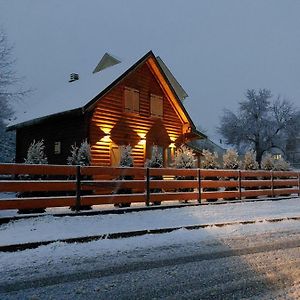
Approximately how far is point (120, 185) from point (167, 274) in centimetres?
635

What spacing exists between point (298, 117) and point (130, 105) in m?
42.5

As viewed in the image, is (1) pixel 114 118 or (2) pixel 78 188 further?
(1) pixel 114 118

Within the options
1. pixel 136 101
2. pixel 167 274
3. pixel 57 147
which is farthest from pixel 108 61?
pixel 167 274

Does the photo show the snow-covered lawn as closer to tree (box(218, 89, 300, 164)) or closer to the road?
the road

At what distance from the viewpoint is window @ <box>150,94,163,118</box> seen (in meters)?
22.5

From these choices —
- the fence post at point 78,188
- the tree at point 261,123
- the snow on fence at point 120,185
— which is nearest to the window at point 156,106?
the snow on fence at point 120,185

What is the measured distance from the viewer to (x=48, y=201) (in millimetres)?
10188

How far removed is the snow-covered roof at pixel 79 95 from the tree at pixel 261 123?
36941 mm

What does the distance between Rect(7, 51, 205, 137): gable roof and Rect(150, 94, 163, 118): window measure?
3.14 feet

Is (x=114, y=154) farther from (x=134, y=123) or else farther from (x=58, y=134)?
(x=58, y=134)

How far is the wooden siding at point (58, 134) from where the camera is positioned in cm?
1927

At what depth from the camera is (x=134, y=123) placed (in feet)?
70.4

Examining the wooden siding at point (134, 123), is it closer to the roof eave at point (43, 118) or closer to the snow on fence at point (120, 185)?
the roof eave at point (43, 118)

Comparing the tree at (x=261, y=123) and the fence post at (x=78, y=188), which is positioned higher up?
the tree at (x=261, y=123)
